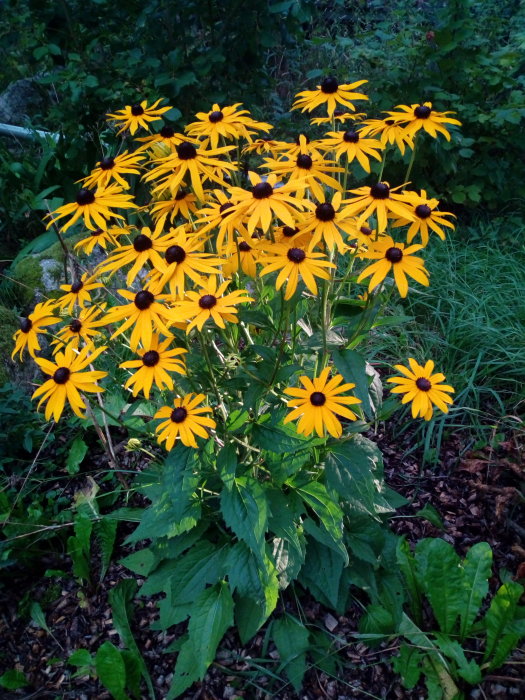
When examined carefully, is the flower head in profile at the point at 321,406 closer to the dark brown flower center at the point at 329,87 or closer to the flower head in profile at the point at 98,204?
the flower head in profile at the point at 98,204

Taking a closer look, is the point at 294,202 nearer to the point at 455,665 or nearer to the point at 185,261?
the point at 185,261

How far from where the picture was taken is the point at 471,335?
116 inches

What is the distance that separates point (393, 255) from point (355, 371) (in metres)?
0.35

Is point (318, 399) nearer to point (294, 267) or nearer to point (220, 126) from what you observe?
point (294, 267)

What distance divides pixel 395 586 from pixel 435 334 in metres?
1.50

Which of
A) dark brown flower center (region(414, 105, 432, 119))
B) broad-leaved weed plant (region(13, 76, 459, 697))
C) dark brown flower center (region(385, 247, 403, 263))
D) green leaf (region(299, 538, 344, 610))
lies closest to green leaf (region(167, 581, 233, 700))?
broad-leaved weed plant (region(13, 76, 459, 697))

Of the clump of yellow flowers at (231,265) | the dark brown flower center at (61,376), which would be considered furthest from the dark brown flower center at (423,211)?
the dark brown flower center at (61,376)

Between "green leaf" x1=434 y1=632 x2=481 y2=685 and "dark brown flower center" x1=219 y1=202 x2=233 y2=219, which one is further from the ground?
"dark brown flower center" x1=219 y1=202 x2=233 y2=219

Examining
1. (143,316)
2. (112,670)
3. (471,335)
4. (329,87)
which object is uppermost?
(329,87)

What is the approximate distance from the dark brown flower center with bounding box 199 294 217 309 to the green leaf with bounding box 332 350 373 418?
44cm

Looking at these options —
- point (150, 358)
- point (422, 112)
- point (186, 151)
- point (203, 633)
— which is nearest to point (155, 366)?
point (150, 358)

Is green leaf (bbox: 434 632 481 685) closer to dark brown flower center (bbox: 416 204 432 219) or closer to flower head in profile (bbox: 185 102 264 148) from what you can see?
dark brown flower center (bbox: 416 204 432 219)

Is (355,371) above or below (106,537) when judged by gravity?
above

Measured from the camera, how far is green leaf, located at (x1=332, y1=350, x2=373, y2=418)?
5.14 feet
